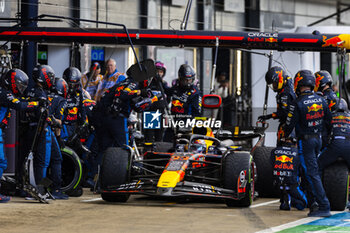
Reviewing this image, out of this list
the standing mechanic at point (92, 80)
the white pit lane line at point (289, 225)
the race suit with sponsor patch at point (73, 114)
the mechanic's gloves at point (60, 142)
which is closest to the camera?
the white pit lane line at point (289, 225)

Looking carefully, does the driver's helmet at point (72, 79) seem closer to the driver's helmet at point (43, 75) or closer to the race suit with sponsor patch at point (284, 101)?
the driver's helmet at point (43, 75)

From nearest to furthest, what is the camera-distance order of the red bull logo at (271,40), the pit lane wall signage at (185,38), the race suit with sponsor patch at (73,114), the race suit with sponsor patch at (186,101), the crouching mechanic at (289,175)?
the crouching mechanic at (289,175) < the race suit with sponsor patch at (73,114) < the pit lane wall signage at (185,38) < the race suit with sponsor patch at (186,101) < the red bull logo at (271,40)

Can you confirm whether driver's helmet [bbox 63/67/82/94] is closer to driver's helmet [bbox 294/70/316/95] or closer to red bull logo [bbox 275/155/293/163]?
red bull logo [bbox 275/155/293/163]

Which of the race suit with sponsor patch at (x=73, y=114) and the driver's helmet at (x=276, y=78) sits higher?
the driver's helmet at (x=276, y=78)

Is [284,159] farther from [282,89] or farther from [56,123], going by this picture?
[56,123]

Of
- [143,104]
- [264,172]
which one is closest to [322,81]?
[264,172]

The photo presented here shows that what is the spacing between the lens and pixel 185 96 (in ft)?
53.5

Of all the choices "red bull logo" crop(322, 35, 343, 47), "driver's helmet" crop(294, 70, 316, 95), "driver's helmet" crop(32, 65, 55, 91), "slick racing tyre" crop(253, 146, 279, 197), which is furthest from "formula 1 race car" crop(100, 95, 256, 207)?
"red bull logo" crop(322, 35, 343, 47)

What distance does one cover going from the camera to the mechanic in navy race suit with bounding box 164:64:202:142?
1616cm

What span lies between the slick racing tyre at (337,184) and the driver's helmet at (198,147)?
1916mm

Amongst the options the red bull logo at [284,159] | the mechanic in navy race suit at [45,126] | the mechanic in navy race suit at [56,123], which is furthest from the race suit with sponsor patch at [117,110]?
the red bull logo at [284,159]

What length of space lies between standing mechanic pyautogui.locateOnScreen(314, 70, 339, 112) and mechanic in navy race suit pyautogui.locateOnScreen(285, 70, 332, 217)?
101 cm

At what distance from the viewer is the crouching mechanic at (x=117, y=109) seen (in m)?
14.2

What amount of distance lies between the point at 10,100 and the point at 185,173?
2762mm
